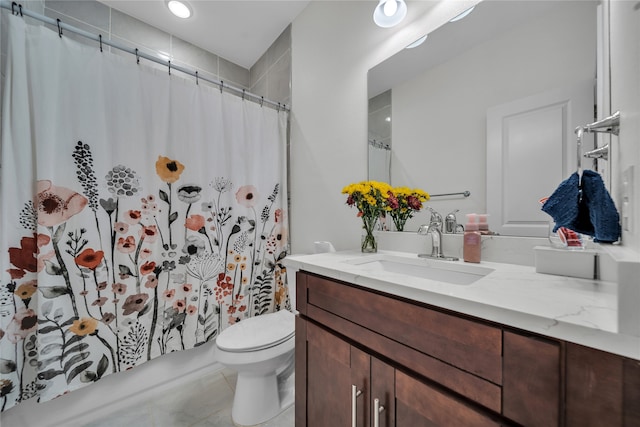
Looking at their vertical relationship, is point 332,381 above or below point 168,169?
below

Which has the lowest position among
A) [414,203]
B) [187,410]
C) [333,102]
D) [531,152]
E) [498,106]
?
[187,410]

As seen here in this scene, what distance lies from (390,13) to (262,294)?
185 cm

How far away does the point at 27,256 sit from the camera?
1.06 metres

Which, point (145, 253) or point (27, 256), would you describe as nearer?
point (27, 256)

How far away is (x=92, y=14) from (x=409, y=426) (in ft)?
8.91

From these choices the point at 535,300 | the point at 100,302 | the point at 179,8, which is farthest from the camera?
the point at 179,8

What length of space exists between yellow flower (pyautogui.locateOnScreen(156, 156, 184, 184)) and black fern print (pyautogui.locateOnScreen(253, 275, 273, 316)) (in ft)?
2.88

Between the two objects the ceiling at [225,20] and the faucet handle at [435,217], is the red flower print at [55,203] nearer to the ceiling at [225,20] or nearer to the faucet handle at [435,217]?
the ceiling at [225,20]

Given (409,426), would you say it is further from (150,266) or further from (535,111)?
(150,266)

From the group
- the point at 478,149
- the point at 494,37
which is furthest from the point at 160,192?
the point at 494,37

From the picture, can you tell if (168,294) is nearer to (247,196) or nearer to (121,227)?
(121,227)

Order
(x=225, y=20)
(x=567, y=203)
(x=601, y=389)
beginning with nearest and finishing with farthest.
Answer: (x=601, y=389)
(x=567, y=203)
(x=225, y=20)

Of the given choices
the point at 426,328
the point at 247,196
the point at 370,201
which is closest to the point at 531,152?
the point at 370,201

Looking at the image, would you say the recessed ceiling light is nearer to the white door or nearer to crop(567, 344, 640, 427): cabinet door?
the white door
